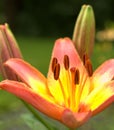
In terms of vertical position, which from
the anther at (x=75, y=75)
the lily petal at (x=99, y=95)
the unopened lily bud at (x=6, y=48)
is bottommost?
the lily petal at (x=99, y=95)

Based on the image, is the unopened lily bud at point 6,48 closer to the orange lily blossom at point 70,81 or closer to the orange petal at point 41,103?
the orange lily blossom at point 70,81

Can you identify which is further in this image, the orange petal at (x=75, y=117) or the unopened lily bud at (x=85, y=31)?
the unopened lily bud at (x=85, y=31)

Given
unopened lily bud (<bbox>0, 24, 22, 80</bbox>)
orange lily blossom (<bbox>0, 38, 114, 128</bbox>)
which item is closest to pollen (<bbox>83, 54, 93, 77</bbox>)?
orange lily blossom (<bbox>0, 38, 114, 128</bbox>)

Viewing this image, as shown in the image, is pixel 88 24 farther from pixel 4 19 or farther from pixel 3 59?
pixel 4 19

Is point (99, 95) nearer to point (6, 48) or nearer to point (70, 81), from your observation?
point (70, 81)

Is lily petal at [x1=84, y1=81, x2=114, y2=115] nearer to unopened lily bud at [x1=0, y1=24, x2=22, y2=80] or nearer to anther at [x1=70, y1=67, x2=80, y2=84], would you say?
anther at [x1=70, y1=67, x2=80, y2=84]

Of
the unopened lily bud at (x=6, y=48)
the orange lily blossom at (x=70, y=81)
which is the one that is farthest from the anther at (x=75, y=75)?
the unopened lily bud at (x=6, y=48)
